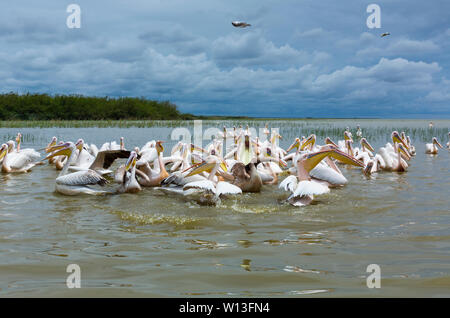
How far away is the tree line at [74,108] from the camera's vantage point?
157ft

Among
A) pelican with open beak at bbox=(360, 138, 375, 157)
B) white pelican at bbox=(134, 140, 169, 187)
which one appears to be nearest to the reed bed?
pelican with open beak at bbox=(360, 138, 375, 157)

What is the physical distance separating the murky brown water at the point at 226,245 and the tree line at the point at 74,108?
4568 centimetres

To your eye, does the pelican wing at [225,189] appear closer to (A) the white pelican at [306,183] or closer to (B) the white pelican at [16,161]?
(A) the white pelican at [306,183]

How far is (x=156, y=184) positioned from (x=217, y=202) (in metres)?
2.24

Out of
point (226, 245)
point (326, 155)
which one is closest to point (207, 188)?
point (226, 245)

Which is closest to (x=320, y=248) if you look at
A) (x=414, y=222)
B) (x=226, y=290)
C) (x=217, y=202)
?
(x=226, y=290)

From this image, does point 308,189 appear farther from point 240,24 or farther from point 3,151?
point 3,151

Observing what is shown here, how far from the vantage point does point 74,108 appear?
51750 mm

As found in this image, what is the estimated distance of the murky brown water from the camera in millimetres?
3002

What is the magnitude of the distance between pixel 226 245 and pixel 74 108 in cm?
5157

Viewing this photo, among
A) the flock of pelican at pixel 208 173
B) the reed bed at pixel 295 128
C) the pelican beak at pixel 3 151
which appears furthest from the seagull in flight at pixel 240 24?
the reed bed at pixel 295 128

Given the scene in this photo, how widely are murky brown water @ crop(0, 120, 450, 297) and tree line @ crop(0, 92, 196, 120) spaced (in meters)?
45.7

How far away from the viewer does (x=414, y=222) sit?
4.87 metres

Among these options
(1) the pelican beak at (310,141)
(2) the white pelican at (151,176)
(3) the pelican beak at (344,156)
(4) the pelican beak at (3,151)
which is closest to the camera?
(3) the pelican beak at (344,156)
